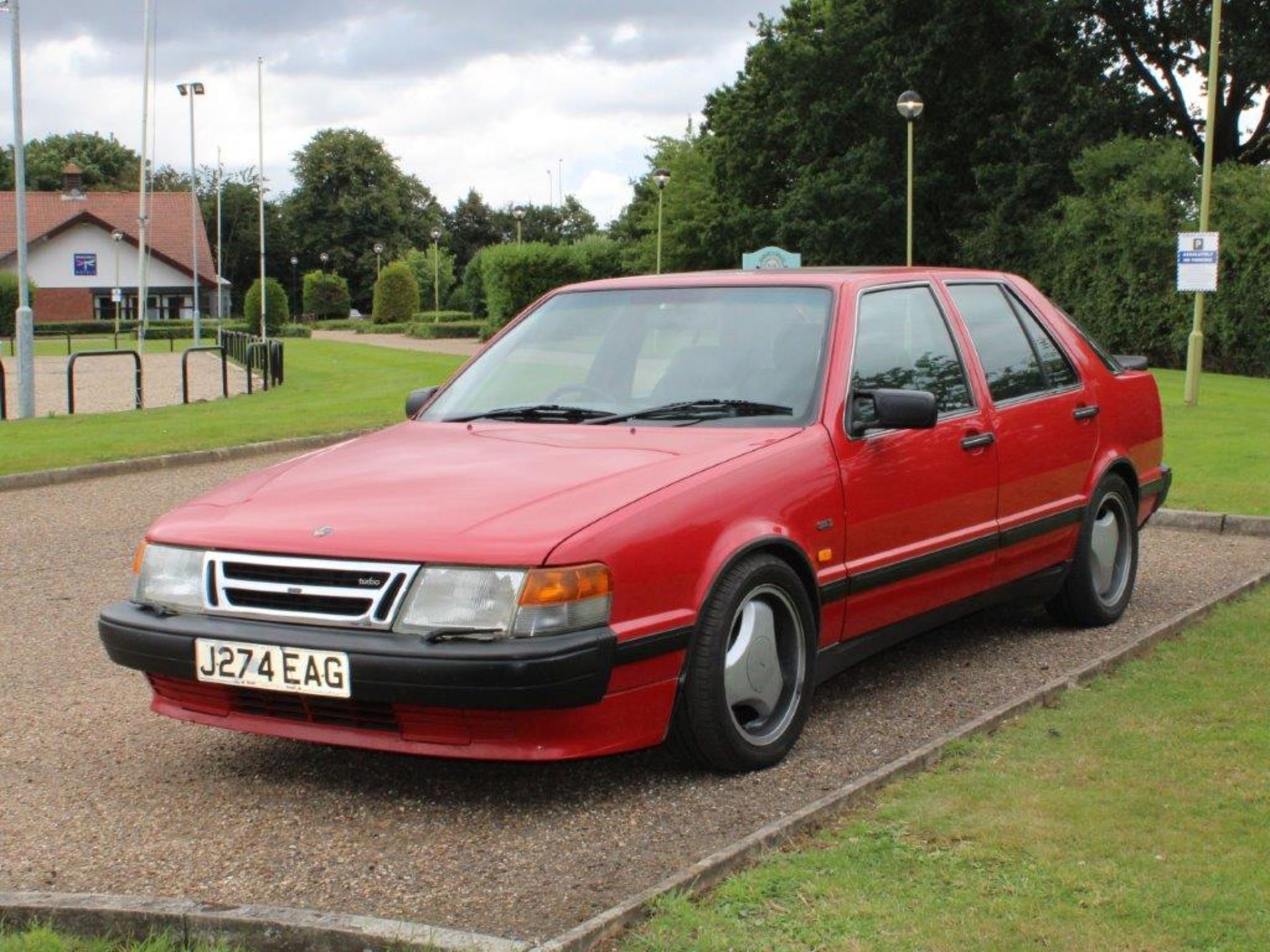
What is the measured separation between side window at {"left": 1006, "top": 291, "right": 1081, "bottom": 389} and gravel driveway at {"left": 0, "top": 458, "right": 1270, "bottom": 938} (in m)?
1.20

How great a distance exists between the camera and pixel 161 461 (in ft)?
47.8

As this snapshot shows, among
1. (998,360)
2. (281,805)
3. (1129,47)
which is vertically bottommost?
(281,805)

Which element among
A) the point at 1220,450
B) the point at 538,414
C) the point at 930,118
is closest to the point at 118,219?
the point at 930,118

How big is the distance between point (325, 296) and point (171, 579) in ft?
291

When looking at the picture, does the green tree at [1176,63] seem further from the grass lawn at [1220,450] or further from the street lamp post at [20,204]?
the street lamp post at [20,204]

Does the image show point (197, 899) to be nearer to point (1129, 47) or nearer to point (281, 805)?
point (281, 805)

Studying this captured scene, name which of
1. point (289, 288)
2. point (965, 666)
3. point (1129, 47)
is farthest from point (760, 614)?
point (289, 288)

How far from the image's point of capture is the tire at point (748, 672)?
486cm

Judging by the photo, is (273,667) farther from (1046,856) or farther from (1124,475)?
(1124,475)

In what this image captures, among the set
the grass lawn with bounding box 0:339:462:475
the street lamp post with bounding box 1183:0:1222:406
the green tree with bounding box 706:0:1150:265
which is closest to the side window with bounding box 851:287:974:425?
the grass lawn with bounding box 0:339:462:475

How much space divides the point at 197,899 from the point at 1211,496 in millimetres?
9287

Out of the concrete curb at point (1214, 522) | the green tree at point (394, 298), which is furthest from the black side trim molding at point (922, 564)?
the green tree at point (394, 298)

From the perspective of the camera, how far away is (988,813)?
4531mm

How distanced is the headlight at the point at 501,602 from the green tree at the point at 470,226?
417ft
